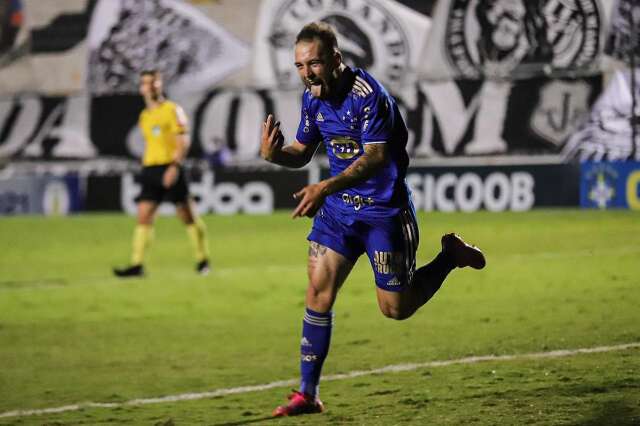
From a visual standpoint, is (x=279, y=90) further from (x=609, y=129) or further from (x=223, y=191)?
(x=609, y=129)

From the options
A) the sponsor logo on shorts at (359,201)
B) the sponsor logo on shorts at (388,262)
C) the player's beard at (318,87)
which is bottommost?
the sponsor logo on shorts at (388,262)

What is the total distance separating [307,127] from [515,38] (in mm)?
16013

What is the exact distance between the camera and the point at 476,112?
22.4 metres

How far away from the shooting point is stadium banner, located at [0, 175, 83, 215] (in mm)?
24797

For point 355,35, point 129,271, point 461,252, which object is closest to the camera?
point 461,252

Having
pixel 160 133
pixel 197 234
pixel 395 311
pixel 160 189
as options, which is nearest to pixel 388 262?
pixel 395 311

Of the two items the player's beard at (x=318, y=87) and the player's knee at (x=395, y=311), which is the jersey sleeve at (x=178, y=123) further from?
the player's beard at (x=318, y=87)

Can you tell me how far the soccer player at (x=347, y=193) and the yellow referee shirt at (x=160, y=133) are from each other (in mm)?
8079

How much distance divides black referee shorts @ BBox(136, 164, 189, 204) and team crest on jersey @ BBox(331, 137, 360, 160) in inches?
319

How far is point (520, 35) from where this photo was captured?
22.3 m

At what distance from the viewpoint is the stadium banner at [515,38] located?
21797 millimetres

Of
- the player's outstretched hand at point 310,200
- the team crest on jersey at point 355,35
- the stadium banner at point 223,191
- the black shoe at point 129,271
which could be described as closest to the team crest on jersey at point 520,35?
the team crest on jersey at point 355,35

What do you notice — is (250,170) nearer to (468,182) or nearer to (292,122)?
(292,122)

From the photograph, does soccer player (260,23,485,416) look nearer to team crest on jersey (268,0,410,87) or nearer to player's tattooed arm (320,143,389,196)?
player's tattooed arm (320,143,389,196)
